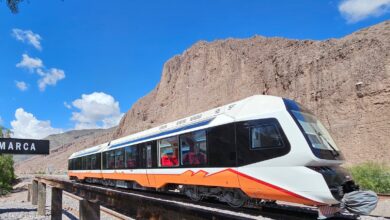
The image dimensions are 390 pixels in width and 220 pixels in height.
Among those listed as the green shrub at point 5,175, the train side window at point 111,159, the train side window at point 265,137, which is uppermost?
the train side window at point 265,137

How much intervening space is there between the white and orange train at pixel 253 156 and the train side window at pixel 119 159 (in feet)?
13.9

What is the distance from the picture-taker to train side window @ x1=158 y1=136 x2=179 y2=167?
13516 mm

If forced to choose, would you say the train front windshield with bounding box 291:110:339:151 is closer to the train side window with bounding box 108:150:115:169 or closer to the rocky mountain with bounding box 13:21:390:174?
the train side window with bounding box 108:150:115:169

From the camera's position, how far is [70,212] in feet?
52.7

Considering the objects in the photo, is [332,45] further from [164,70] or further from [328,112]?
[164,70]

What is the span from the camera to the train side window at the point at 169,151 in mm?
13516

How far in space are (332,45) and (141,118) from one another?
5117 cm

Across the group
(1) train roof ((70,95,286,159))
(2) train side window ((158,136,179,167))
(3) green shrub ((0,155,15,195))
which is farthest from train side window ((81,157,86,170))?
(2) train side window ((158,136,179,167))

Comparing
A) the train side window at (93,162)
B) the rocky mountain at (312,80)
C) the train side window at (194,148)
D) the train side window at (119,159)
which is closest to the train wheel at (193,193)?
the train side window at (194,148)

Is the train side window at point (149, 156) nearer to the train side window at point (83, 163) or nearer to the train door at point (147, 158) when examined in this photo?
the train door at point (147, 158)

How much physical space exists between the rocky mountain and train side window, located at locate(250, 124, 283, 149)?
2951 cm

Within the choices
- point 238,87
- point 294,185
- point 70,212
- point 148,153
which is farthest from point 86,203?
point 238,87

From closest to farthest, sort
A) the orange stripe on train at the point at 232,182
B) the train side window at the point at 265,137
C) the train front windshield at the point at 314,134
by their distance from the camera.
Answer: the orange stripe on train at the point at 232,182
the train front windshield at the point at 314,134
the train side window at the point at 265,137

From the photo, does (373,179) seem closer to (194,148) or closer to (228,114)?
(194,148)
